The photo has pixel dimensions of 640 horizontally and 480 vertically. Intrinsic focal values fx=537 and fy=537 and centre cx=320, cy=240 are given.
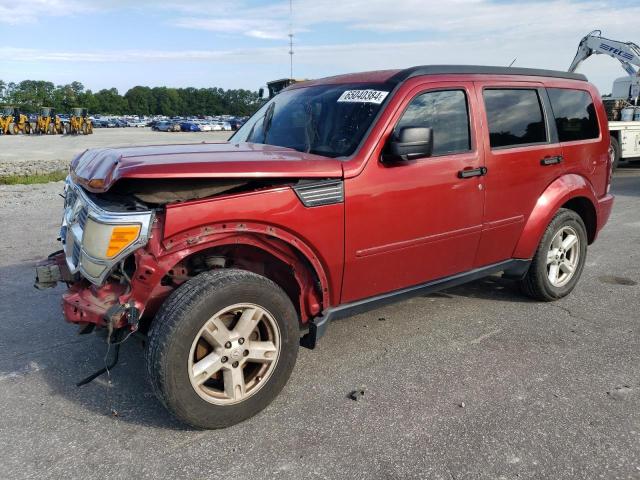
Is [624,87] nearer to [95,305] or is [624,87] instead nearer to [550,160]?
[550,160]

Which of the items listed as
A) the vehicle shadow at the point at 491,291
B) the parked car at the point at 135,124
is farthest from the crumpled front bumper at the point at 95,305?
the parked car at the point at 135,124

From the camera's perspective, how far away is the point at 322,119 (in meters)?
3.81

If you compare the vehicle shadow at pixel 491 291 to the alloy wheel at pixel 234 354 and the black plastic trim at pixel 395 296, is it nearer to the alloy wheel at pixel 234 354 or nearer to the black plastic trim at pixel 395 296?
the black plastic trim at pixel 395 296

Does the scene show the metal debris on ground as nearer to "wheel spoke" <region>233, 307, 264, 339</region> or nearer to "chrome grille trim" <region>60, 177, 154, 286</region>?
"wheel spoke" <region>233, 307, 264, 339</region>

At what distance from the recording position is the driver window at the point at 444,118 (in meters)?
3.65

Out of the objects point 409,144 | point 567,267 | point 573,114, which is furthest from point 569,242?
point 409,144

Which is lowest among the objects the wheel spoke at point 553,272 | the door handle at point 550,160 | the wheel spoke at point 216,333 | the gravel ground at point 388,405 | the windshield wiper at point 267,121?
the gravel ground at point 388,405

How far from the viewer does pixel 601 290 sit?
5160mm

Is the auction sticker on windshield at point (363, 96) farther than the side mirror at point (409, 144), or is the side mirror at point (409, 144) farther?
the auction sticker on windshield at point (363, 96)

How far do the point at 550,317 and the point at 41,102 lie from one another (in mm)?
119584

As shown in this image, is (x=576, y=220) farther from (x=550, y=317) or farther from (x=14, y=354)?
(x=14, y=354)

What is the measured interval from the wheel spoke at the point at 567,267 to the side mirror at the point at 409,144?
2260 mm

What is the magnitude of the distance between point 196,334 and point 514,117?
2999 millimetres

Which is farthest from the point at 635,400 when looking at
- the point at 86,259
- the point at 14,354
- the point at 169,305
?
the point at 14,354
